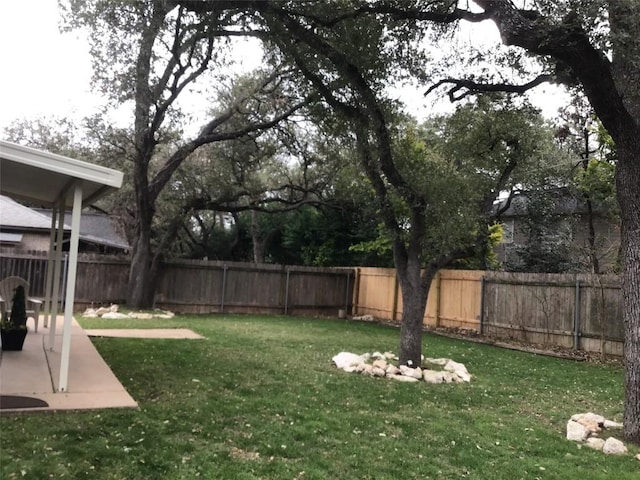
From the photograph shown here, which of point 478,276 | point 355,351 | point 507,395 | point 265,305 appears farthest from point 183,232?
point 507,395

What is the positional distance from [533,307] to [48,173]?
430 inches

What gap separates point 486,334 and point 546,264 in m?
4.22

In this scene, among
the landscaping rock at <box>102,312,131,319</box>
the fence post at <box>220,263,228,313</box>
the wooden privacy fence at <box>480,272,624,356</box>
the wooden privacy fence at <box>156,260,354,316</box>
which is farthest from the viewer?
the fence post at <box>220,263,228,313</box>

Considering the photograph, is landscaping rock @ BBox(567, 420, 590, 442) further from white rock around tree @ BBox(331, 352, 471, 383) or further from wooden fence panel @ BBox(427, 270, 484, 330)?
wooden fence panel @ BBox(427, 270, 484, 330)

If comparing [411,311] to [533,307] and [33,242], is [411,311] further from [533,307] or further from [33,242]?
[33,242]

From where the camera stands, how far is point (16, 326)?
8.21m

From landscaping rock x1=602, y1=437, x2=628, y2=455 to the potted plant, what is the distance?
750cm

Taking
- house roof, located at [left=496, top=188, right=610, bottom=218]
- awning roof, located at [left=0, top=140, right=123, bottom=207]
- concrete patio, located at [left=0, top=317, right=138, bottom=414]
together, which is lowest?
concrete patio, located at [left=0, top=317, right=138, bottom=414]

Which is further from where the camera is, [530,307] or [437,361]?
[530,307]

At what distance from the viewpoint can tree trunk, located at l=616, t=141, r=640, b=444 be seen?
18.7ft

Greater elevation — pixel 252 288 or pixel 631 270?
pixel 631 270

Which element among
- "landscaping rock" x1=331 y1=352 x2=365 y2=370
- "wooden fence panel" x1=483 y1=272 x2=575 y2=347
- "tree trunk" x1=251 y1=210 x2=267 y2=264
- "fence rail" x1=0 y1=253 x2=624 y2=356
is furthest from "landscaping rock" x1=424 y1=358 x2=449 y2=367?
"tree trunk" x1=251 y1=210 x2=267 y2=264

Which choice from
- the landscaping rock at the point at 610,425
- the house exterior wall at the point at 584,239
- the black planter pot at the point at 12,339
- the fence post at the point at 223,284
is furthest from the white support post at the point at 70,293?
the fence post at the point at 223,284

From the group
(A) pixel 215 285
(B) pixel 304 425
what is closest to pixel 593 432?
Result: (B) pixel 304 425
